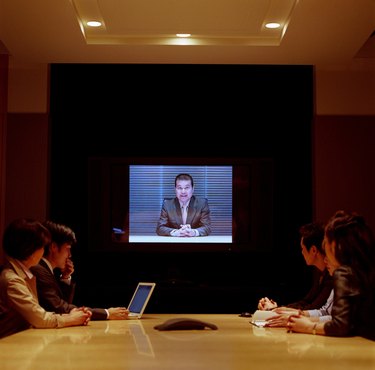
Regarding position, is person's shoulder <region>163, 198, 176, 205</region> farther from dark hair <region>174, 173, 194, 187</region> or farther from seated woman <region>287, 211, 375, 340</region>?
seated woman <region>287, 211, 375, 340</region>

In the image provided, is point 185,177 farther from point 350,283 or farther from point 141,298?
point 350,283

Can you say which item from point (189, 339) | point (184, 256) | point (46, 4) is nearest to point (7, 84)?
point (46, 4)

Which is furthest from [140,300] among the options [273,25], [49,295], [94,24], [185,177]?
[185,177]

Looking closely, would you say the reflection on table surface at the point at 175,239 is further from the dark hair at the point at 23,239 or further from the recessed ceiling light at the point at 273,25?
the dark hair at the point at 23,239

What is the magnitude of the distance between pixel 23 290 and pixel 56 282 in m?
0.78

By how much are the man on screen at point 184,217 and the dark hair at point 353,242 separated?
3792mm

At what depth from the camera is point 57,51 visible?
232 inches

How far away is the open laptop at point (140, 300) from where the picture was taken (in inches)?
147

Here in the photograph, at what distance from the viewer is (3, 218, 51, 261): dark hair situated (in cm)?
313

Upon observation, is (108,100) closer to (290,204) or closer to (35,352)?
(290,204)

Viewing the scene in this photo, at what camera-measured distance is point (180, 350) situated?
90.8 inches

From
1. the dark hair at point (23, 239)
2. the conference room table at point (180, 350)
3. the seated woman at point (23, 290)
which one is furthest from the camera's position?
the dark hair at point (23, 239)

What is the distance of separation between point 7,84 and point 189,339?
4354 mm

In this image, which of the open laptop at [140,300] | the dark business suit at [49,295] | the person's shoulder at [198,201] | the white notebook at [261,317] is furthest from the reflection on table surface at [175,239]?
the white notebook at [261,317]
